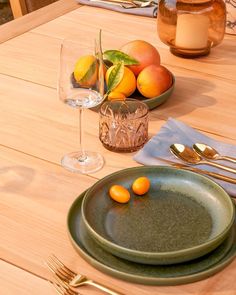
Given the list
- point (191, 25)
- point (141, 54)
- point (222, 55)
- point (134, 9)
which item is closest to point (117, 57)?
point (141, 54)

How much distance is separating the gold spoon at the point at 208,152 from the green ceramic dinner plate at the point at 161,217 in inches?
4.7

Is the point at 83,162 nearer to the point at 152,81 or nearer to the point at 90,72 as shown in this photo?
the point at 90,72

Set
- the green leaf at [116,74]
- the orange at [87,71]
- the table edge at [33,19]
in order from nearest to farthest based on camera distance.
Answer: the orange at [87,71]
the green leaf at [116,74]
the table edge at [33,19]

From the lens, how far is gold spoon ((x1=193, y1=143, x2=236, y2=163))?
107 cm

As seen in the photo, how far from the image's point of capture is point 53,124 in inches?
48.3

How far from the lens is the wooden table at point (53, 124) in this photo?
2.73ft

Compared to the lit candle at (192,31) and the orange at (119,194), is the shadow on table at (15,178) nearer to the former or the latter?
the orange at (119,194)

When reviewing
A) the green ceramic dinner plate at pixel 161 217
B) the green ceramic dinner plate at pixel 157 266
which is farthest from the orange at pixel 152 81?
the green ceramic dinner plate at pixel 157 266

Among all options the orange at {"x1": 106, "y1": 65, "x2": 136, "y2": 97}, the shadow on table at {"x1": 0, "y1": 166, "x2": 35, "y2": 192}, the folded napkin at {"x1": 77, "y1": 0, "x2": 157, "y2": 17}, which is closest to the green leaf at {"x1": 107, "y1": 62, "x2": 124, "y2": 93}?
the orange at {"x1": 106, "y1": 65, "x2": 136, "y2": 97}

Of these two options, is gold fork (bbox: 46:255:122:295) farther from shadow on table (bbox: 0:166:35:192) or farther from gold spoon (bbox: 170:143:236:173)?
gold spoon (bbox: 170:143:236:173)

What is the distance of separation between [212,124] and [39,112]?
1.24ft

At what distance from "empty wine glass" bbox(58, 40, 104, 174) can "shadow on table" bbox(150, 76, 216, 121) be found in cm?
22

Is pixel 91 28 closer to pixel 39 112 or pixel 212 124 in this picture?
pixel 39 112

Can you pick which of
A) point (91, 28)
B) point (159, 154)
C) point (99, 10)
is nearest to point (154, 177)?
point (159, 154)
